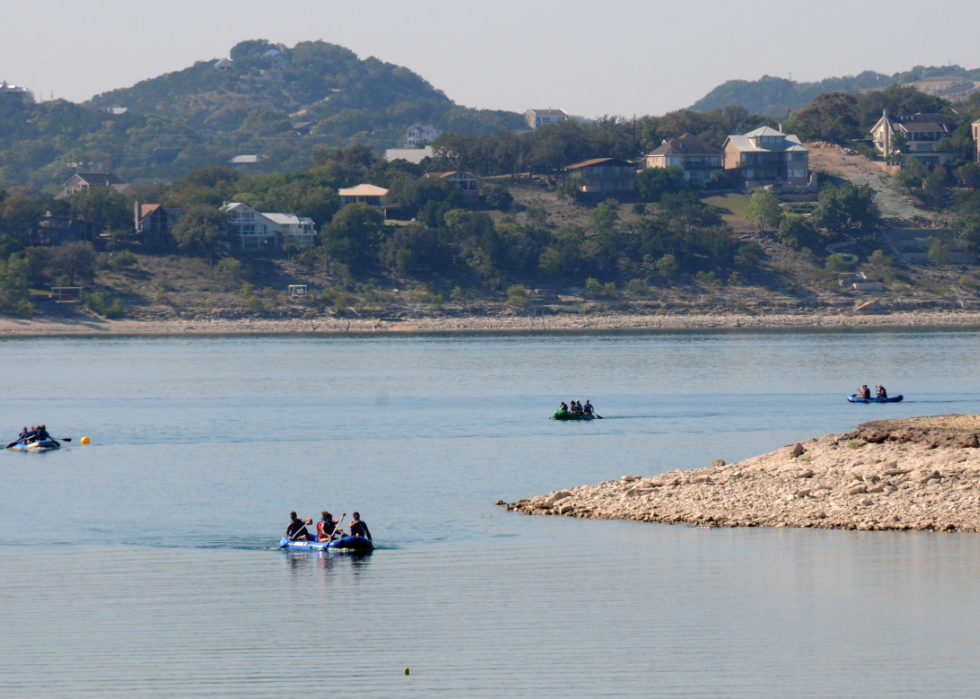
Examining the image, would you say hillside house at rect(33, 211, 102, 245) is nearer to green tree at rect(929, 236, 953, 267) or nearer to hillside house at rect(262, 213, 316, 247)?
hillside house at rect(262, 213, 316, 247)

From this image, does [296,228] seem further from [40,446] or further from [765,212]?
[40,446]

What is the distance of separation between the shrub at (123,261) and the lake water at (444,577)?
9607 cm

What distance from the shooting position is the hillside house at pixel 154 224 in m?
181

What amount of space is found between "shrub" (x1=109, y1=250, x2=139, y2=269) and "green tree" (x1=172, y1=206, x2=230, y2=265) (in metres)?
7.89

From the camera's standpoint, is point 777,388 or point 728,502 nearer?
point 728,502

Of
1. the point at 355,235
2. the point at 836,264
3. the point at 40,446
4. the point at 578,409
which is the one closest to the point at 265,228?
the point at 355,235

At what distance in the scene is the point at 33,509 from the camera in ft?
153

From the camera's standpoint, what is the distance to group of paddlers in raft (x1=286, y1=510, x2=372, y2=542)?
37.8 meters

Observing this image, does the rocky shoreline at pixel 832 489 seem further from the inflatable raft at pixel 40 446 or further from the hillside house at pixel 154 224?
the hillside house at pixel 154 224

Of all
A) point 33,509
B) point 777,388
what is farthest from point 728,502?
point 777,388

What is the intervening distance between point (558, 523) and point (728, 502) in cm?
519

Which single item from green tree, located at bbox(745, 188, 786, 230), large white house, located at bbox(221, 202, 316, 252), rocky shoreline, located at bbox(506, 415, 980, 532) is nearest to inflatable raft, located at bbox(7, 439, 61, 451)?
rocky shoreline, located at bbox(506, 415, 980, 532)

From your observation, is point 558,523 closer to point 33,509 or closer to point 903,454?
point 903,454

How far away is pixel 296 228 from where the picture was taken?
18988 cm
